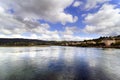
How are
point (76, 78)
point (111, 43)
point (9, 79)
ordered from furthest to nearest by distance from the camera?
point (111, 43), point (76, 78), point (9, 79)

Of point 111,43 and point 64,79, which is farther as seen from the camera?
point 111,43

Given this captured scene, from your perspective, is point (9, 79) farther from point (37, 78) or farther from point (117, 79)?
point (117, 79)

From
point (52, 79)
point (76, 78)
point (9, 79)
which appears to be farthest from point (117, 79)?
point (9, 79)

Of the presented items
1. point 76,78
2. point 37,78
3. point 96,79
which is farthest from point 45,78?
point 96,79

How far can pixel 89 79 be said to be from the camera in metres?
22.3

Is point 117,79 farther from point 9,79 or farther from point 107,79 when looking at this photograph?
point 9,79

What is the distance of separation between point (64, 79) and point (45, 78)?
3.10 meters

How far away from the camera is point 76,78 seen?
2267cm

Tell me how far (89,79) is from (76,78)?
201 cm

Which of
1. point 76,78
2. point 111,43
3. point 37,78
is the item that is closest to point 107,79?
point 76,78

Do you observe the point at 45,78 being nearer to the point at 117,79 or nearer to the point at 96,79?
the point at 96,79

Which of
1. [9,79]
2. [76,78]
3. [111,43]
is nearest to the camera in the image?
[9,79]

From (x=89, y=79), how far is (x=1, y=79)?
13.3 meters

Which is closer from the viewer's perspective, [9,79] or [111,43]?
[9,79]
